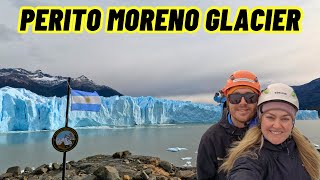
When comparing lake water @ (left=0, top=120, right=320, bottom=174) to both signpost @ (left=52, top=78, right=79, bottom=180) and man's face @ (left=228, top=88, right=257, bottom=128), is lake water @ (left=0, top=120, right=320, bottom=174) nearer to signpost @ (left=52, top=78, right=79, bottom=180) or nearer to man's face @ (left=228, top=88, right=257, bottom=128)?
signpost @ (left=52, top=78, right=79, bottom=180)

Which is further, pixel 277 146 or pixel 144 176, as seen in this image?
pixel 144 176

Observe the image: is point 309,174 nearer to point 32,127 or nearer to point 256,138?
point 256,138

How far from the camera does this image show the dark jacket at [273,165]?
2.01 metres

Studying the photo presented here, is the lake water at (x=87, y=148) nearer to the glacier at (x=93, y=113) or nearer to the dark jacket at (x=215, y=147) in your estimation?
the glacier at (x=93, y=113)

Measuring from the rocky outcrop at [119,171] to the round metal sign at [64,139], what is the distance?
1398 mm

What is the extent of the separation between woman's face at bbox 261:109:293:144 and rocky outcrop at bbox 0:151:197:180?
8381mm

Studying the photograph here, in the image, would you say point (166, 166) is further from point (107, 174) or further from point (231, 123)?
point (231, 123)

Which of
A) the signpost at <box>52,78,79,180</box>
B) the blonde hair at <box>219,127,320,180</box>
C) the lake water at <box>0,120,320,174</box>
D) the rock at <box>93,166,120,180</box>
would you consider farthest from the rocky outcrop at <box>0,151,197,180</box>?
the lake water at <box>0,120,320,174</box>

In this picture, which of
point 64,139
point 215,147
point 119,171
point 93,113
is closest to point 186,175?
point 119,171

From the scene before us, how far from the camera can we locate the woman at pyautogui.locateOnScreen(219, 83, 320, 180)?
2.08 m

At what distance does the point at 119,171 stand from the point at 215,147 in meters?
8.40

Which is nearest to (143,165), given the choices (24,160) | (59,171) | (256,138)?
(59,171)

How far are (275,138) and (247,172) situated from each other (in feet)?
1.03

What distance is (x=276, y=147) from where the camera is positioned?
216 centimetres
